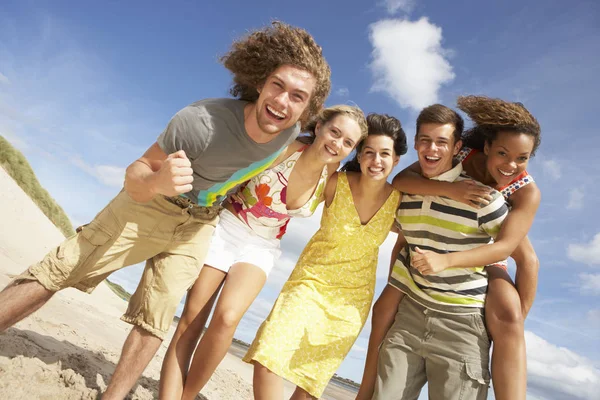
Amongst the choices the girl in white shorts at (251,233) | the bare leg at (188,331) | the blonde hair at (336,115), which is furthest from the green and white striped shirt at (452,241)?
the bare leg at (188,331)

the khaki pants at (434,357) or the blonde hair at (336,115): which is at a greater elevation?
the blonde hair at (336,115)

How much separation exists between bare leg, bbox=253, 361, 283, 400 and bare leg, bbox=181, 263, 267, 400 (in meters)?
0.31

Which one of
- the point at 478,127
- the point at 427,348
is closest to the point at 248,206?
the point at 427,348

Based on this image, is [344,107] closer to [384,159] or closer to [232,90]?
[384,159]

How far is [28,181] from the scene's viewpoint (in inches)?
618

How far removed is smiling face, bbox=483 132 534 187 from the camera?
3387 mm

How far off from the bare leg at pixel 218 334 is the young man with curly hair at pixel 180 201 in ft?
1.02

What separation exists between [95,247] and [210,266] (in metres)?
0.87

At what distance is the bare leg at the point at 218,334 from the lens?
3.37 m

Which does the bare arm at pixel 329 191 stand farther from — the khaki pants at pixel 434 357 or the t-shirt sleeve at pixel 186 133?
the t-shirt sleeve at pixel 186 133

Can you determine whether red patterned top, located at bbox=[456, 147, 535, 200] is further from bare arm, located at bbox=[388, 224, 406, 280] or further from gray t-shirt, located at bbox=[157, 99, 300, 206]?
gray t-shirt, located at bbox=[157, 99, 300, 206]

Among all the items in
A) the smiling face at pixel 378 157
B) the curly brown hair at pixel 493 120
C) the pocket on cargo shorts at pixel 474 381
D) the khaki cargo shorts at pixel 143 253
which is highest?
the curly brown hair at pixel 493 120

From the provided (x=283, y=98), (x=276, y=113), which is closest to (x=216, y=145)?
(x=276, y=113)

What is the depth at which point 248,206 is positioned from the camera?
379 centimetres
